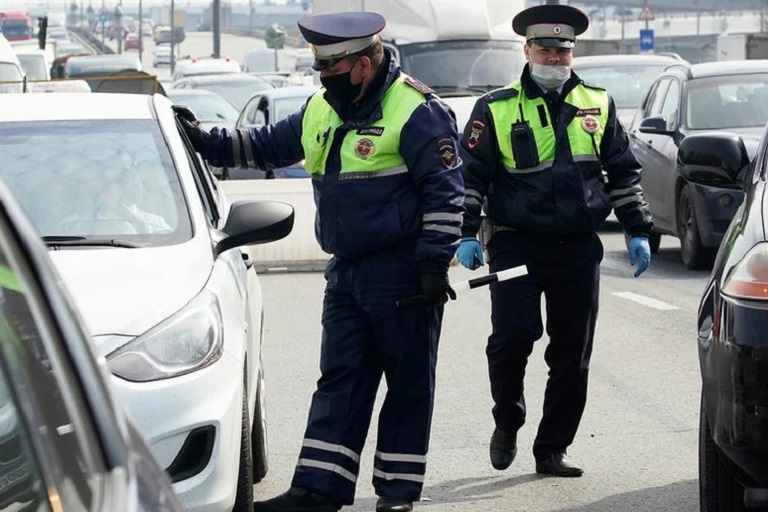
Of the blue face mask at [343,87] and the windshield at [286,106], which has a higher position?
the blue face mask at [343,87]

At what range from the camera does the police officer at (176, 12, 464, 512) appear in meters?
5.83

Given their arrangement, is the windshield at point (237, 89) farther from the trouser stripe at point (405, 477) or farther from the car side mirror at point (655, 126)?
the trouser stripe at point (405, 477)

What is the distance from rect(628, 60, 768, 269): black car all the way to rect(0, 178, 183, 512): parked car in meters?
11.9

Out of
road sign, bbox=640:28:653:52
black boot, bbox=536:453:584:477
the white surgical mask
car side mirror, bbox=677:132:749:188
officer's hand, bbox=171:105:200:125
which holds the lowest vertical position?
road sign, bbox=640:28:653:52

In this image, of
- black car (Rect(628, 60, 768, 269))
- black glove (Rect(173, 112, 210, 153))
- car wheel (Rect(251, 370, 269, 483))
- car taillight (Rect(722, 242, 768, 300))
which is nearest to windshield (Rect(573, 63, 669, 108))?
black car (Rect(628, 60, 768, 269))

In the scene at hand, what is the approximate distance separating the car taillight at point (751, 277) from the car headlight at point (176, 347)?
1.46 meters

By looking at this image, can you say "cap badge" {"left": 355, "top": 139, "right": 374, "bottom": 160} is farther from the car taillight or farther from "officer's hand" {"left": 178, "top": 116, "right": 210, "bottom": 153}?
the car taillight

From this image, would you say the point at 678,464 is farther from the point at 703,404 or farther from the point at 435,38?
the point at 435,38

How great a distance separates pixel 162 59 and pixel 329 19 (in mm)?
92513

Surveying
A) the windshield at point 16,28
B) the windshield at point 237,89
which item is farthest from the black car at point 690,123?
the windshield at point 16,28

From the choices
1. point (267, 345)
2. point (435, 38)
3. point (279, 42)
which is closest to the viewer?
point (267, 345)

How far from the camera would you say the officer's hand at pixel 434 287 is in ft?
19.0

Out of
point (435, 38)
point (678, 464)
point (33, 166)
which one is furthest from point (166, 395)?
point (435, 38)

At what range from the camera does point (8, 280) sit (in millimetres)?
2367
